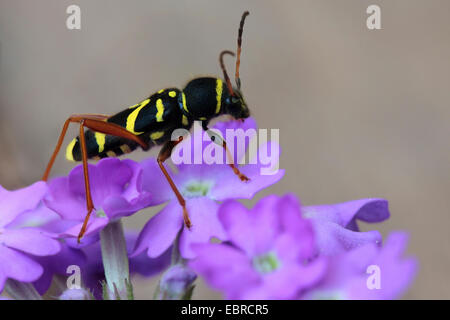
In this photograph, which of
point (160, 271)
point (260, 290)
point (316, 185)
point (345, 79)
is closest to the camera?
point (260, 290)

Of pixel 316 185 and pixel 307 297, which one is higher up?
pixel 307 297

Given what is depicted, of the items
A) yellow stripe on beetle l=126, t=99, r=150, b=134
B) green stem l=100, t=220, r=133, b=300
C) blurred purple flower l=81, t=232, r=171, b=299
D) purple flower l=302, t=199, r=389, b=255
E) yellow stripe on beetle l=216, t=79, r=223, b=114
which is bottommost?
blurred purple flower l=81, t=232, r=171, b=299

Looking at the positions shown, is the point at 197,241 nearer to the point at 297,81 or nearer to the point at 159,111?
the point at 159,111

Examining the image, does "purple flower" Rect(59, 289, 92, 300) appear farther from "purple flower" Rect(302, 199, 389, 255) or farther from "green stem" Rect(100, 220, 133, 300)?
"purple flower" Rect(302, 199, 389, 255)

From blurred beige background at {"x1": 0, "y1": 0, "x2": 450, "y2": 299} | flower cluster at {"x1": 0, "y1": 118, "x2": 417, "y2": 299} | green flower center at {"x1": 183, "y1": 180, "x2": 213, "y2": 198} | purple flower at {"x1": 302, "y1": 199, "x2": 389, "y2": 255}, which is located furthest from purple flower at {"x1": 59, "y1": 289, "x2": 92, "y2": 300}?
blurred beige background at {"x1": 0, "y1": 0, "x2": 450, "y2": 299}

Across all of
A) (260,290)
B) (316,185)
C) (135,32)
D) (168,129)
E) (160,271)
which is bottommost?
(316,185)
